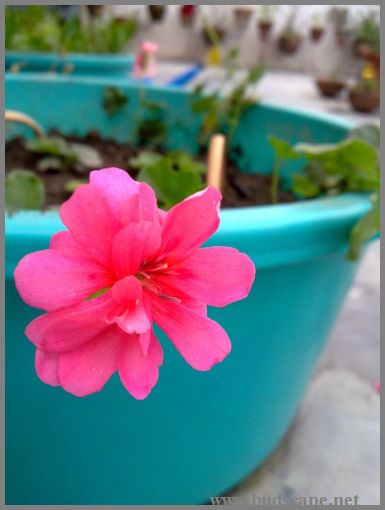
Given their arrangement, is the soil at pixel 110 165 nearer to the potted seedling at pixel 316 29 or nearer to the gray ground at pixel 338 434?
the gray ground at pixel 338 434

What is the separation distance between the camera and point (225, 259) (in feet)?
0.65

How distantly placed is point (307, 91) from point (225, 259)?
3873mm

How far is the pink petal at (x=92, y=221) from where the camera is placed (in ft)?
0.62

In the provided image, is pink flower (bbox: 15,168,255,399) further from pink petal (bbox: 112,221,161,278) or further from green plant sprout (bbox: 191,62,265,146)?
green plant sprout (bbox: 191,62,265,146)

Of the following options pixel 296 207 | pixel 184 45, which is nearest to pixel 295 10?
pixel 184 45

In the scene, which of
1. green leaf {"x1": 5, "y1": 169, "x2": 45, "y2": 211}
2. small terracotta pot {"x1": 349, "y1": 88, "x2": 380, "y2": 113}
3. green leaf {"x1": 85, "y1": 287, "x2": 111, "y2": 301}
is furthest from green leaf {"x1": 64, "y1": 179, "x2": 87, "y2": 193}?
small terracotta pot {"x1": 349, "y1": 88, "x2": 380, "y2": 113}

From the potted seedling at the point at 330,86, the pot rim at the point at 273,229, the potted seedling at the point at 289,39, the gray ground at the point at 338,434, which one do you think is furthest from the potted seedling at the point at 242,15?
the pot rim at the point at 273,229

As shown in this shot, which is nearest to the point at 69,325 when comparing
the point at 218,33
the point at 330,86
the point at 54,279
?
the point at 54,279

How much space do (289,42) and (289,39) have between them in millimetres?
24

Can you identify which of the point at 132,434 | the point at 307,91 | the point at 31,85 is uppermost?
the point at 31,85

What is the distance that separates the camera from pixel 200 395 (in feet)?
1.47

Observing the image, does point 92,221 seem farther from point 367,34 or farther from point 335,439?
point 367,34

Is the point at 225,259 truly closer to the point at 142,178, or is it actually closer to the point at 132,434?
the point at 142,178

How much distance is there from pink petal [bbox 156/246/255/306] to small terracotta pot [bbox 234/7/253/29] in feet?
17.5
